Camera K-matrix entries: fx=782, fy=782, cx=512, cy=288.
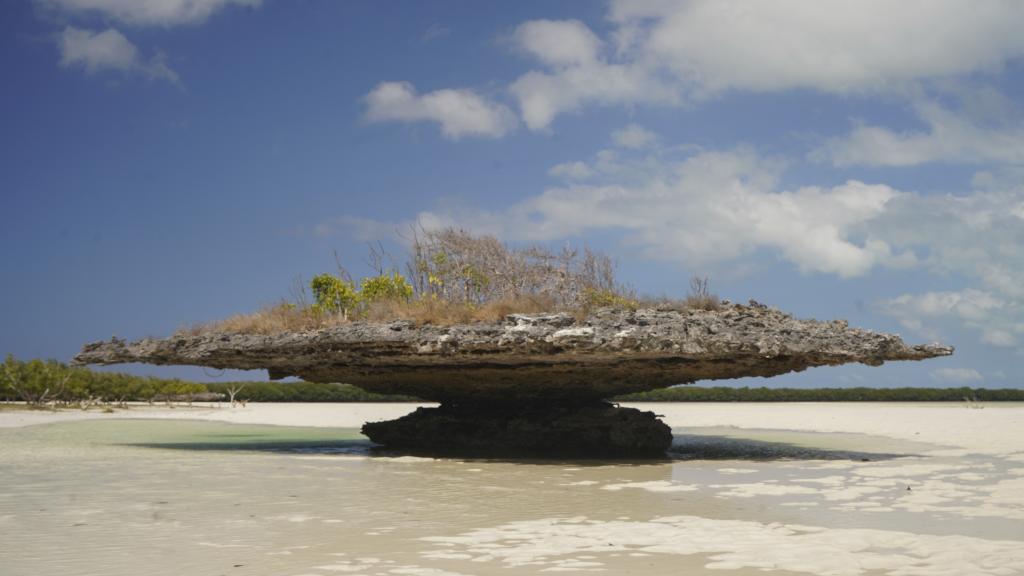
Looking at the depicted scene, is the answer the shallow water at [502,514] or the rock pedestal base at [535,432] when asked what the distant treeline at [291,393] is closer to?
the rock pedestal base at [535,432]

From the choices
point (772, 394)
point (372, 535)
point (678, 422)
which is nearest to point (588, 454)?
point (372, 535)

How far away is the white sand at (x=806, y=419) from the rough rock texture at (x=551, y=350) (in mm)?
4015

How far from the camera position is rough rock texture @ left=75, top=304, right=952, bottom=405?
1012 centimetres

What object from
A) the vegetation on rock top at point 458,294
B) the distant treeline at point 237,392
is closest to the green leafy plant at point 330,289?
the vegetation on rock top at point 458,294

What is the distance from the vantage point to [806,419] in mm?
21109

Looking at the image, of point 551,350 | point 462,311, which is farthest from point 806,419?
point 462,311

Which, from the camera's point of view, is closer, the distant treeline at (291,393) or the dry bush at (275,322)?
the dry bush at (275,322)

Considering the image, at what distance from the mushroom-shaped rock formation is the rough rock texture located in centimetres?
2

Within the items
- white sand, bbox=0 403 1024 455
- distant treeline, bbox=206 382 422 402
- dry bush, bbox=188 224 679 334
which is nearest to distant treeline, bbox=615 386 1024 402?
white sand, bbox=0 403 1024 455

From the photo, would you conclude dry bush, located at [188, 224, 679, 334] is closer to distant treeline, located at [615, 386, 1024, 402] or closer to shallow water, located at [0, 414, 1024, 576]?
shallow water, located at [0, 414, 1024, 576]

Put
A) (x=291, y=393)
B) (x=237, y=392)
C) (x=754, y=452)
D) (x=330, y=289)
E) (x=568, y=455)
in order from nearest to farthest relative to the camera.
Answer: (x=568, y=455) < (x=754, y=452) < (x=330, y=289) < (x=237, y=392) < (x=291, y=393)

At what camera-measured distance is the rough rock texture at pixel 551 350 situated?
10125 millimetres

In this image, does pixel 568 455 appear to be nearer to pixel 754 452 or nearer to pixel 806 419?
pixel 754 452

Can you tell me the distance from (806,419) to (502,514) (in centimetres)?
1679
